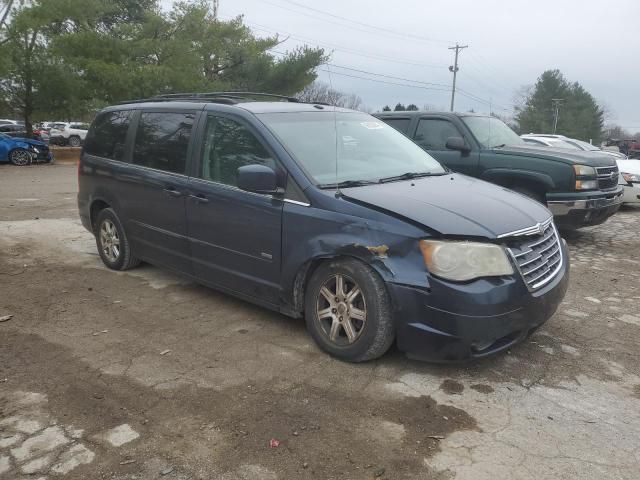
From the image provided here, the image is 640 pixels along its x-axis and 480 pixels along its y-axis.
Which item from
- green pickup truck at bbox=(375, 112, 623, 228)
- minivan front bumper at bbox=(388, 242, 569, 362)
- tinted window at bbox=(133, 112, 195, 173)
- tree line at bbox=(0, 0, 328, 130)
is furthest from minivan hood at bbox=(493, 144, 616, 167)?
tree line at bbox=(0, 0, 328, 130)

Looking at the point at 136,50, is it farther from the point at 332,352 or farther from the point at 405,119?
the point at 332,352

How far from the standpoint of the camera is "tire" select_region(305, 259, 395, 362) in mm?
3465

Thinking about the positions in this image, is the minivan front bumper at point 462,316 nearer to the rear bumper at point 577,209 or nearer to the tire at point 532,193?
the rear bumper at point 577,209

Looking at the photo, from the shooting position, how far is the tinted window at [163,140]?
15.7 ft

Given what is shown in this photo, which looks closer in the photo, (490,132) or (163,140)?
(163,140)

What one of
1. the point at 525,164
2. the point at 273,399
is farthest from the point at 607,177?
the point at 273,399

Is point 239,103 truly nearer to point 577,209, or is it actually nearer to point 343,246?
point 343,246

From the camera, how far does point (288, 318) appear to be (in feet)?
14.9

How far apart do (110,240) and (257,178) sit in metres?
2.77

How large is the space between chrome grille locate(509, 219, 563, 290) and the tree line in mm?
23060

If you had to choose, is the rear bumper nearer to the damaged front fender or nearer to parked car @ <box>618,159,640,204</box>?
parked car @ <box>618,159,640,204</box>

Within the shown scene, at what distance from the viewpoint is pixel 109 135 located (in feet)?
19.1

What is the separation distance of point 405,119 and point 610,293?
4.15m

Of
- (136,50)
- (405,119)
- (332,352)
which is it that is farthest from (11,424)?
(136,50)
